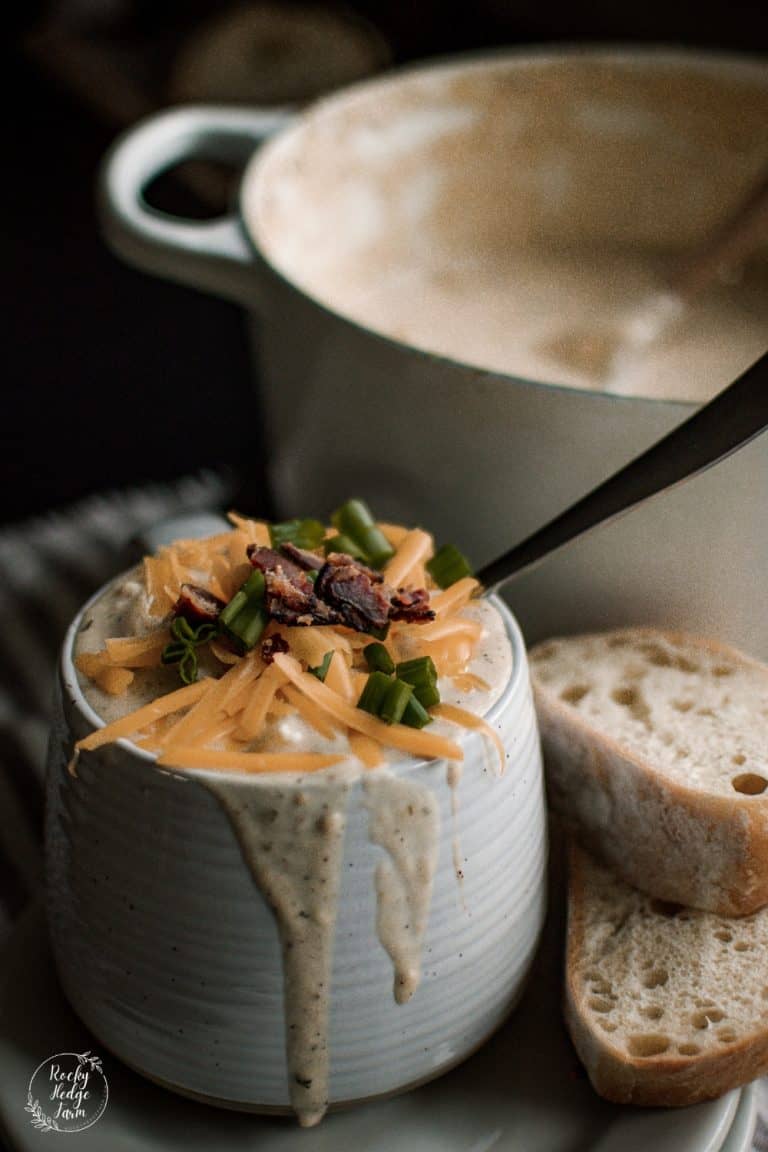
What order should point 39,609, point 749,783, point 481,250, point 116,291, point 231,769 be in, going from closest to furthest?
point 231,769, point 749,783, point 39,609, point 481,250, point 116,291

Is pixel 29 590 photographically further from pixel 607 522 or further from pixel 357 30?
pixel 357 30

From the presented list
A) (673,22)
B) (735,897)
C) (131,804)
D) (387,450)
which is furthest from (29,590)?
(673,22)

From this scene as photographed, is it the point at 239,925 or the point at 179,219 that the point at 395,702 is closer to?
the point at 239,925

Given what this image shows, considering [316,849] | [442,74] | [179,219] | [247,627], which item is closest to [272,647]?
[247,627]

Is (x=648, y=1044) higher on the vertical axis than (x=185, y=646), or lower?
lower

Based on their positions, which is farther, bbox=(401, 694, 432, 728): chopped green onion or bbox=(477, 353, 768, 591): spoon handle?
bbox=(477, 353, 768, 591): spoon handle

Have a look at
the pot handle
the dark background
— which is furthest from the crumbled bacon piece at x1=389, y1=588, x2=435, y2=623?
the dark background

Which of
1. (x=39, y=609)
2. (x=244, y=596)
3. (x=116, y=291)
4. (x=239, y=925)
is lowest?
(x=116, y=291)

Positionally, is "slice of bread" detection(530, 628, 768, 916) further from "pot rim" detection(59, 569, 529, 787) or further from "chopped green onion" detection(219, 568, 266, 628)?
"chopped green onion" detection(219, 568, 266, 628)

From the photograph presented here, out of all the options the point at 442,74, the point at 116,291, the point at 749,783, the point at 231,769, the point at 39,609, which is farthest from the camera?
the point at 116,291
